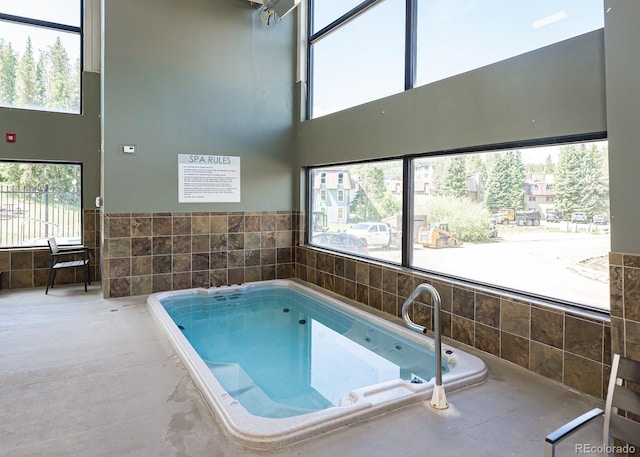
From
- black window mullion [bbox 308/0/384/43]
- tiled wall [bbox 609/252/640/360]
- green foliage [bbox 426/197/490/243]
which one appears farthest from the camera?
black window mullion [bbox 308/0/384/43]

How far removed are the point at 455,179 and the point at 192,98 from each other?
3.70m

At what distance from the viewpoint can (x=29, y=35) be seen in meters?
5.71

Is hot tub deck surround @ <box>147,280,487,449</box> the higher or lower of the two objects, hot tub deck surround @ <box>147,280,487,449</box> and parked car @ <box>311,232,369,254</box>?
the lower

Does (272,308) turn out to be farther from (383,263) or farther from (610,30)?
(610,30)

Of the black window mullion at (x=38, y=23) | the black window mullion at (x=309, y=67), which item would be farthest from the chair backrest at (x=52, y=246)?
the black window mullion at (x=309, y=67)

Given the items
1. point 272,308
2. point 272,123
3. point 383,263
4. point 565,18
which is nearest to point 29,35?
point 272,123

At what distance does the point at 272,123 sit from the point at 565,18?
403 centimetres

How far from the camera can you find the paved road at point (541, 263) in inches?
111

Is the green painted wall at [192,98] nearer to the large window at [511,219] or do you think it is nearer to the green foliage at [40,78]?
the green foliage at [40,78]

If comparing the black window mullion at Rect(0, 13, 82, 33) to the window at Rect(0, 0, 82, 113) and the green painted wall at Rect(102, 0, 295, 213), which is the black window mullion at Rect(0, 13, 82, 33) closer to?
the window at Rect(0, 0, 82, 113)

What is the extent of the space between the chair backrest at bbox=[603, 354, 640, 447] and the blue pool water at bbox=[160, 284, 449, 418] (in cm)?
123

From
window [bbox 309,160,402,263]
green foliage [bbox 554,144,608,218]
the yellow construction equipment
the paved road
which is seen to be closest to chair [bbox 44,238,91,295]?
window [bbox 309,160,402,263]

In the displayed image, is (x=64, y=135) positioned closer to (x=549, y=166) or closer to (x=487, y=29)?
(x=487, y=29)

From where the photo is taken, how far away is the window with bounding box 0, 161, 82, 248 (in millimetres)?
5641
